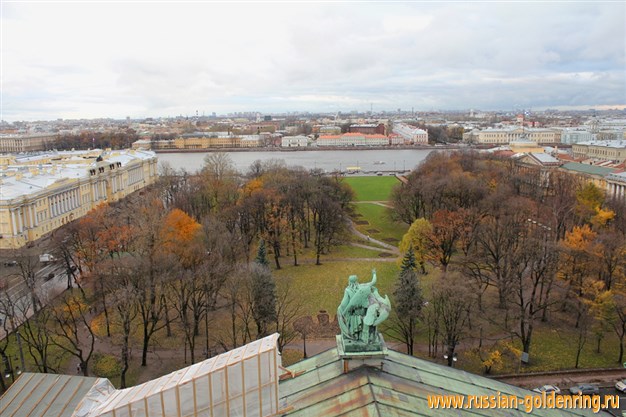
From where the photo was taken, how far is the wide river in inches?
4707

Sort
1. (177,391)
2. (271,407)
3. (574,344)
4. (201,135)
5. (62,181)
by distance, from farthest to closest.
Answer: (201,135), (62,181), (574,344), (271,407), (177,391)

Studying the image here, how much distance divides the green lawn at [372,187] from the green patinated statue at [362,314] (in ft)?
186

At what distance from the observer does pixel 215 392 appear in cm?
784

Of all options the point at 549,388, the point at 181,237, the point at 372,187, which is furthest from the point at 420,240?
the point at 372,187

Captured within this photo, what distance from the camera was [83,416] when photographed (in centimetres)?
941

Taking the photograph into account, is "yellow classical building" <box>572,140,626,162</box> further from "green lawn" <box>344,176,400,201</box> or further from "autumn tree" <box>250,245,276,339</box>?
"autumn tree" <box>250,245,276,339</box>

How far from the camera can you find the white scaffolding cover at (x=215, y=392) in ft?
24.8

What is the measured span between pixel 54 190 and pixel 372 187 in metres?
48.2

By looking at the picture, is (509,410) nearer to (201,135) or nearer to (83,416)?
(83,416)

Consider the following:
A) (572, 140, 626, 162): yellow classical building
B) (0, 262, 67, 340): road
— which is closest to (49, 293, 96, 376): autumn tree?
(0, 262, 67, 340): road

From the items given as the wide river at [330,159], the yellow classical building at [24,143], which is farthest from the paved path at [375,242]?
the yellow classical building at [24,143]

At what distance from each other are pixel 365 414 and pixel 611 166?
75.3 meters

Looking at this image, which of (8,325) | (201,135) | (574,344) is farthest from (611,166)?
(201,135)

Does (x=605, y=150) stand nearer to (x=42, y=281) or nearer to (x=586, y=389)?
(x=586, y=389)
